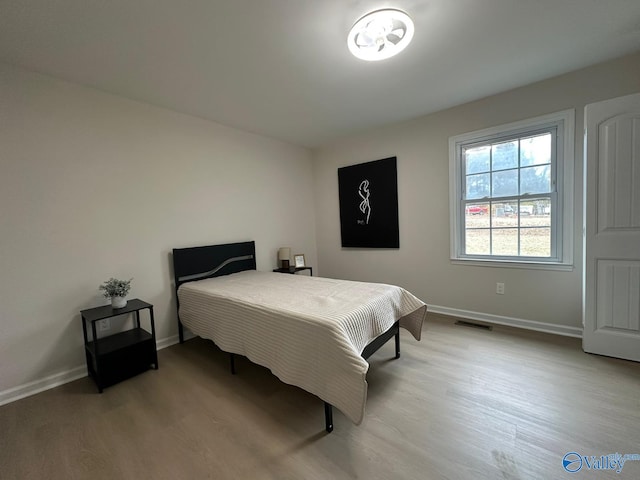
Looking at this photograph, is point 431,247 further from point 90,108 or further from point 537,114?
point 90,108

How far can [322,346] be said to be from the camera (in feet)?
5.00

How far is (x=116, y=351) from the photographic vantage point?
208 centimetres

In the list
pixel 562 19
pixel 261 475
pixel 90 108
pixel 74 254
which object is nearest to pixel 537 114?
pixel 562 19

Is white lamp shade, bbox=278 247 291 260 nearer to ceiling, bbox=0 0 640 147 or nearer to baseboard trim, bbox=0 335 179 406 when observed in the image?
ceiling, bbox=0 0 640 147

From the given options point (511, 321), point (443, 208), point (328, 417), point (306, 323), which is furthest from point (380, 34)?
point (511, 321)

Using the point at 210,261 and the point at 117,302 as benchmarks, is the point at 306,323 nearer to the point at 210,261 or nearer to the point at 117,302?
the point at 117,302

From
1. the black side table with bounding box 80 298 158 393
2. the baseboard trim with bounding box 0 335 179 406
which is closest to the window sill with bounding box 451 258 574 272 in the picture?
the black side table with bounding box 80 298 158 393

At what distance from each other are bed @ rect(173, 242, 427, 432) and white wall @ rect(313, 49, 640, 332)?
127cm

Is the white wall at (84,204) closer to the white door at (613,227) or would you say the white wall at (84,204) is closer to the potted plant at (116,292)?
the potted plant at (116,292)

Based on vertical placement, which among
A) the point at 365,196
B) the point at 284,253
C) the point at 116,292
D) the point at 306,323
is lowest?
the point at 306,323

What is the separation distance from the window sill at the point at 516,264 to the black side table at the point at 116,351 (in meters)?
3.27

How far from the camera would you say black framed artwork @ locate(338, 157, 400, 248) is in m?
3.60

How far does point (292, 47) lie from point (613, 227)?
2.84 meters

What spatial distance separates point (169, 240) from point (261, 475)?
7.56 ft
